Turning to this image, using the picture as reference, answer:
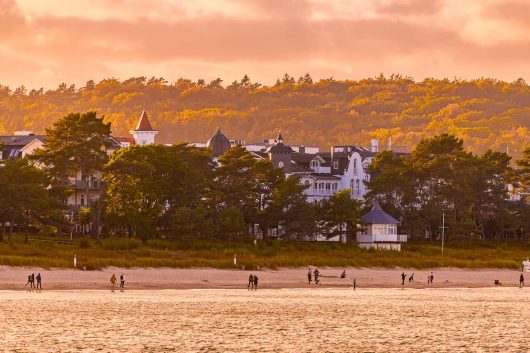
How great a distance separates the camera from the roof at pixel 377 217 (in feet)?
472

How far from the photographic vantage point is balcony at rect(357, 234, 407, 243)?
142500mm

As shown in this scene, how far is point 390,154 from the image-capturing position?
6516 inches

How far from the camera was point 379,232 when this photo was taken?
144m

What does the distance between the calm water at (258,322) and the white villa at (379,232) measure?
43.6 m

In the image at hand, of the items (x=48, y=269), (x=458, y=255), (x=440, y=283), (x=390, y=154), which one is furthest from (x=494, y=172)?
(x=48, y=269)

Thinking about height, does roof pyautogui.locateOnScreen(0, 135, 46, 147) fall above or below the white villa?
above

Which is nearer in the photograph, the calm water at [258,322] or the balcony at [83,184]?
the calm water at [258,322]

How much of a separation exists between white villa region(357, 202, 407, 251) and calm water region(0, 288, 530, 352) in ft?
143

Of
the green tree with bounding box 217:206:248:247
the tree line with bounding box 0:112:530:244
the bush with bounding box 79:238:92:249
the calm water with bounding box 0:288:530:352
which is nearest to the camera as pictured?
the calm water with bounding box 0:288:530:352

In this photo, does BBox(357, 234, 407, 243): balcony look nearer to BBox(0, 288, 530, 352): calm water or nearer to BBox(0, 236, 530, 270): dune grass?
BBox(0, 236, 530, 270): dune grass

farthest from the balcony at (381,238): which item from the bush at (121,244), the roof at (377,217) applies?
the bush at (121,244)

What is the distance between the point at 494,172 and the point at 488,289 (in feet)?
196

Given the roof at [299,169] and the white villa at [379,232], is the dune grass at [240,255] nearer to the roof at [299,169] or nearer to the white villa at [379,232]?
the white villa at [379,232]

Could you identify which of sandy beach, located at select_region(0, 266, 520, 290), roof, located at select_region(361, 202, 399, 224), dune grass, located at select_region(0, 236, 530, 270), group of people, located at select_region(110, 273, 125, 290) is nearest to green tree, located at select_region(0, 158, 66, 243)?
dune grass, located at select_region(0, 236, 530, 270)
